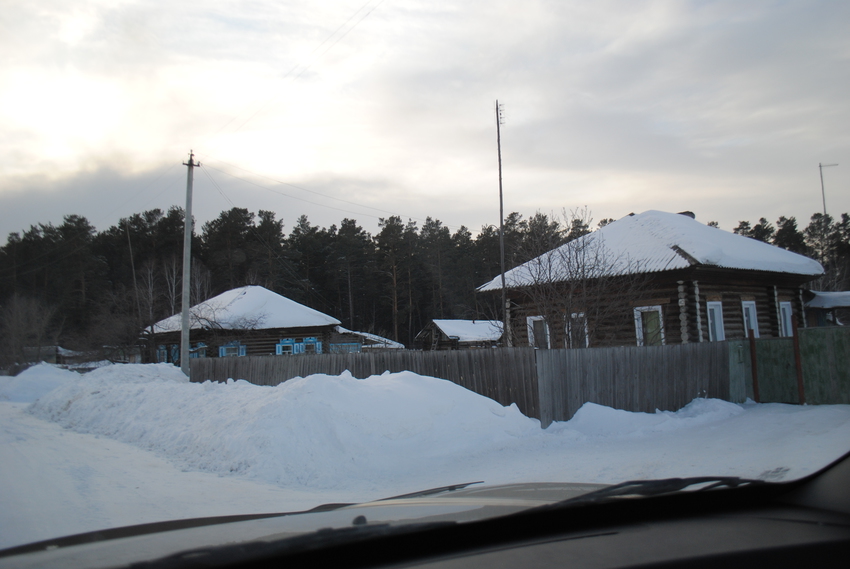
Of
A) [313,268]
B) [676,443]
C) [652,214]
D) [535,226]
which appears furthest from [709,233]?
[313,268]

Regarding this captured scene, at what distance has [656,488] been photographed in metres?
2.52

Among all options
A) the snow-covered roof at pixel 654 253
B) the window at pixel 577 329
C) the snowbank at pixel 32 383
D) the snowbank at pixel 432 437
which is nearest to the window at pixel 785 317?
the snow-covered roof at pixel 654 253

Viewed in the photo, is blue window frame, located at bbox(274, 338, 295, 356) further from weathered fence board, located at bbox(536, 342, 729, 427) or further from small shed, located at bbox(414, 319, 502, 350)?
weathered fence board, located at bbox(536, 342, 729, 427)

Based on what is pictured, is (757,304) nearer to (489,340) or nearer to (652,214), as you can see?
(652,214)

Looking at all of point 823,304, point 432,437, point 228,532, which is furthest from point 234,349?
point 228,532

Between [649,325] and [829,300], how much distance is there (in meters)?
17.8

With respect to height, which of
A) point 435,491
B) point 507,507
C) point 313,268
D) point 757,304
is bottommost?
point 435,491

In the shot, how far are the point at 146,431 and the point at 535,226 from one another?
489 inches

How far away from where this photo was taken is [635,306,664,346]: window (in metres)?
18.6

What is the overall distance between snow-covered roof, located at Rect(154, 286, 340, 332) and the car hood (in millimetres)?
32225

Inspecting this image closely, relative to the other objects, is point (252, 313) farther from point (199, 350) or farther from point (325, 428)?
point (325, 428)

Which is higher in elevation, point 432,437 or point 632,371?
point 632,371

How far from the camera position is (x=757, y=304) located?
21.2 metres

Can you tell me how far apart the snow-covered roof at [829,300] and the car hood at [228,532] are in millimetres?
33685
